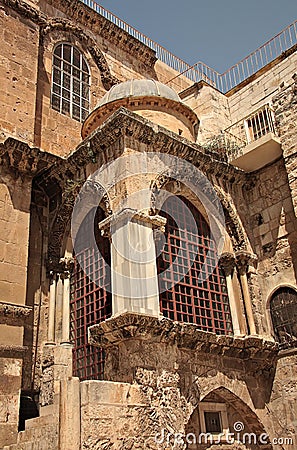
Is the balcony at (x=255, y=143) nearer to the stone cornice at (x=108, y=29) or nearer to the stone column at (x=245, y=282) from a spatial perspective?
the stone column at (x=245, y=282)

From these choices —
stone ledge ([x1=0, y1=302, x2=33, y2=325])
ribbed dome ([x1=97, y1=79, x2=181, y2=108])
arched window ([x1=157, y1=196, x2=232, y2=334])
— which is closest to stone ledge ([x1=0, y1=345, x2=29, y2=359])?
stone ledge ([x1=0, y1=302, x2=33, y2=325])

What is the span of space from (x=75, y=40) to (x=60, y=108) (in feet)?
9.23

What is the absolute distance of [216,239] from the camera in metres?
11.5

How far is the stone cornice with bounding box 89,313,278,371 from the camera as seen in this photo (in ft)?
26.8

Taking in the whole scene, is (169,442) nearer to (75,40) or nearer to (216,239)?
(216,239)

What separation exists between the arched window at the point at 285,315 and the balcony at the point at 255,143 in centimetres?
323

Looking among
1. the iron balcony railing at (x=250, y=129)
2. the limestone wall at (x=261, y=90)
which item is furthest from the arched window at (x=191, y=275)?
the limestone wall at (x=261, y=90)

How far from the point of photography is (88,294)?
10.4m

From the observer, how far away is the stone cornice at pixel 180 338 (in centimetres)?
816

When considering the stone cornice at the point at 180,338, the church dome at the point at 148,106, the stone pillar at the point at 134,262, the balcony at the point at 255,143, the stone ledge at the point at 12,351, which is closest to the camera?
the stone cornice at the point at 180,338

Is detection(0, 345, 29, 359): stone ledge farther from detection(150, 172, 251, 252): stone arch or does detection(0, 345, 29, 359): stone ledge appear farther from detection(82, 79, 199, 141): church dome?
detection(82, 79, 199, 141): church dome

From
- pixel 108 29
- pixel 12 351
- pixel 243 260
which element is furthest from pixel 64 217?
pixel 108 29

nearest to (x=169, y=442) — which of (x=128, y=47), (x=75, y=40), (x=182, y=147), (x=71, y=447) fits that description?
(x=71, y=447)

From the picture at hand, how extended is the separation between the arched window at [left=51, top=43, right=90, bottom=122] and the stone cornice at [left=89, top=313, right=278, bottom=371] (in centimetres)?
730
